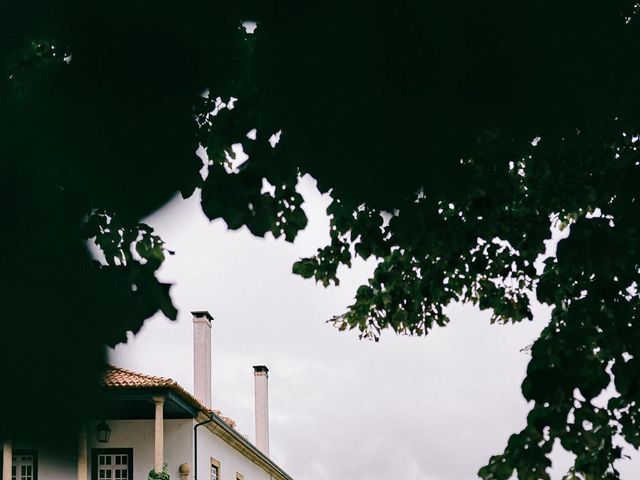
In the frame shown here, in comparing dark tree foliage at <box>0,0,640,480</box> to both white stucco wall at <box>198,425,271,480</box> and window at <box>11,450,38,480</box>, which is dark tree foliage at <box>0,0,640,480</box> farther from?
white stucco wall at <box>198,425,271,480</box>

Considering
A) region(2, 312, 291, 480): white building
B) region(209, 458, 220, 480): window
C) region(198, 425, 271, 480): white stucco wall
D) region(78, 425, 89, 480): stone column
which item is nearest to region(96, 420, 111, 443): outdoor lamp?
region(78, 425, 89, 480): stone column

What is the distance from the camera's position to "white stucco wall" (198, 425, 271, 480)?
30.0 meters

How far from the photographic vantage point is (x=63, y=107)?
1.02 meters

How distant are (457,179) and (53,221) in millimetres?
495

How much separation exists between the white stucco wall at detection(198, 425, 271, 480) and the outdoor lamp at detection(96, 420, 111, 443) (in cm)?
2930

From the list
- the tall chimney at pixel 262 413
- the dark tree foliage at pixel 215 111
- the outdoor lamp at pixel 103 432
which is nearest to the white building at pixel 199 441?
the tall chimney at pixel 262 413

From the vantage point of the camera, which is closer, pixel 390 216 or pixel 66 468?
pixel 66 468

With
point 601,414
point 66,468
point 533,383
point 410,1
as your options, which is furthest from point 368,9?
point 601,414

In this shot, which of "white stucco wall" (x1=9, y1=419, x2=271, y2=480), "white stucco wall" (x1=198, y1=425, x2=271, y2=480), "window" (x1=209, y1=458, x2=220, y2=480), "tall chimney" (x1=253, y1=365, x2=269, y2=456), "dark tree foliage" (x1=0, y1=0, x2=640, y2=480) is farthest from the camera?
"tall chimney" (x1=253, y1=365, x2=269, y2=456)

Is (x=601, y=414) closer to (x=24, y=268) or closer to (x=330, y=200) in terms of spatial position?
(x=330, y=200)

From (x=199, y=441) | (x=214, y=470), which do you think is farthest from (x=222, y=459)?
(x=199, y=441)

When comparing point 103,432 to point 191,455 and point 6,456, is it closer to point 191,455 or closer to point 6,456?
point 6,456

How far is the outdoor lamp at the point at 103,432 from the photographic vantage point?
90cm

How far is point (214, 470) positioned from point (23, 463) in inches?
1245
